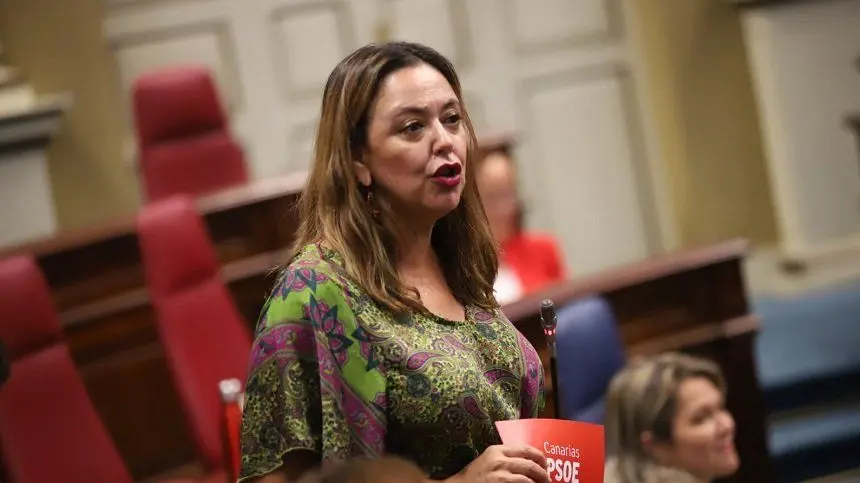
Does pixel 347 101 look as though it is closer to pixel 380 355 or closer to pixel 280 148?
pixel 380 355

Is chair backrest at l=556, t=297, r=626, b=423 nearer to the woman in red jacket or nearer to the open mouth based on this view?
the woman in red jacket

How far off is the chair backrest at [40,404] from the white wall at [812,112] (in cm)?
194

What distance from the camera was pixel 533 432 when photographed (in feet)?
2.18

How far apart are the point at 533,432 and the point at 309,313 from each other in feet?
0.47

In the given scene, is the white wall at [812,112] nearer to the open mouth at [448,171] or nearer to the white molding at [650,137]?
the white molding at [650,137]

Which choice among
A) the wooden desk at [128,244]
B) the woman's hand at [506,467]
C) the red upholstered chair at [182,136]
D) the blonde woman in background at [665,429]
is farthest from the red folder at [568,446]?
the red upholstered chair at [182,136]

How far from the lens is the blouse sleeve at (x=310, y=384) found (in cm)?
64

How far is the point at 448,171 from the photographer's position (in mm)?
665

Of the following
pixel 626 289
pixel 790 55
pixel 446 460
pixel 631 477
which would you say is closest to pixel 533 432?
pixel 446 460

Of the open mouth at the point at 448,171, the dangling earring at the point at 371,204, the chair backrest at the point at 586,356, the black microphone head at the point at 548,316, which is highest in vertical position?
the open mouth at the point at 448,171

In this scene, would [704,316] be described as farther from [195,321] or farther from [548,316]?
[548,316]

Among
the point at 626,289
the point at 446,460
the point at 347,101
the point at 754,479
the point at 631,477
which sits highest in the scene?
the point at 347,101

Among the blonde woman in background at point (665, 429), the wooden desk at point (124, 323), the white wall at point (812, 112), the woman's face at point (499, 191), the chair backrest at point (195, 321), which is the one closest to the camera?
the blonde woman in background at point (665, 429)

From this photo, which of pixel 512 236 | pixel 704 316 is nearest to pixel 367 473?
pixel 704 316
